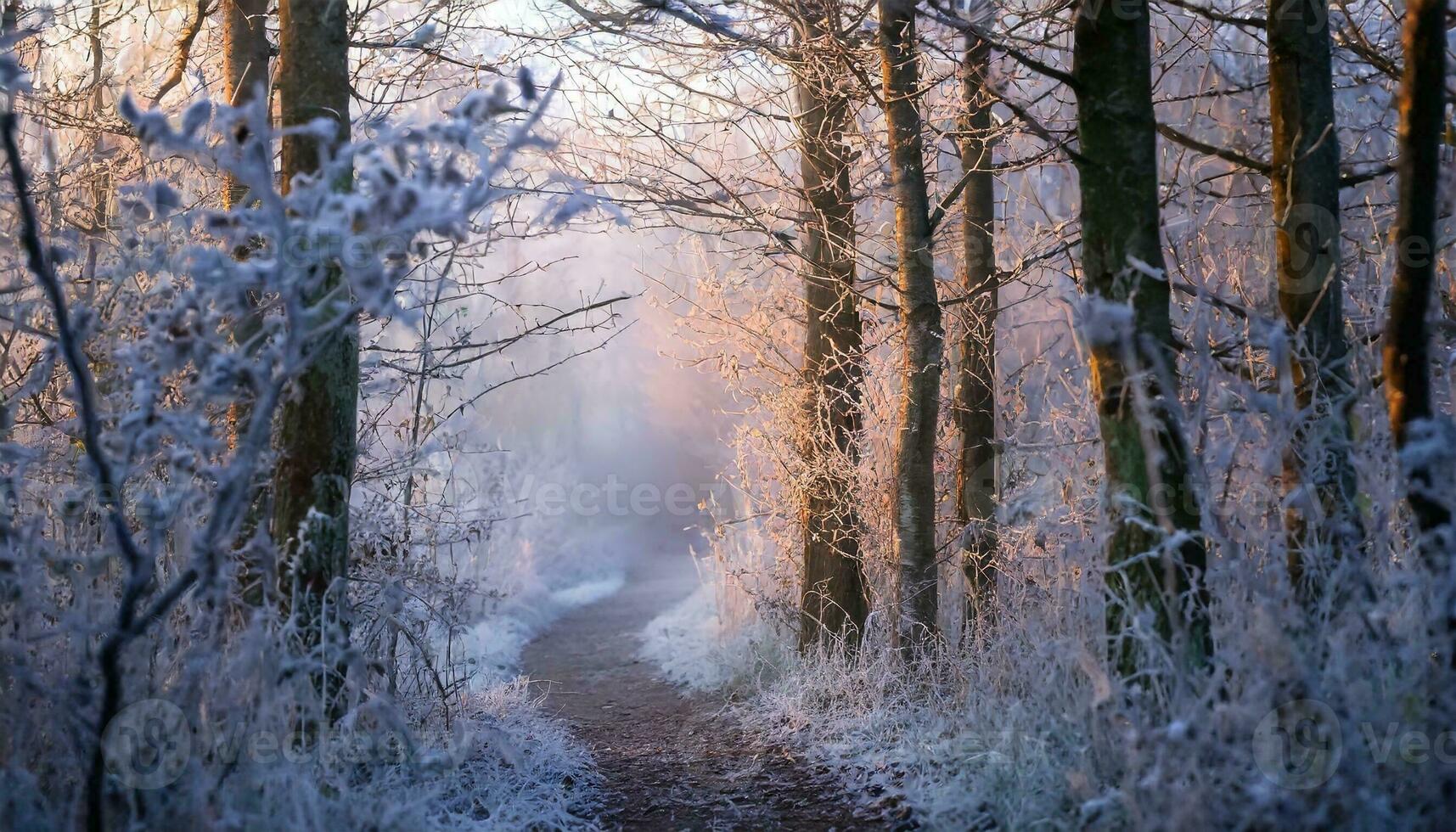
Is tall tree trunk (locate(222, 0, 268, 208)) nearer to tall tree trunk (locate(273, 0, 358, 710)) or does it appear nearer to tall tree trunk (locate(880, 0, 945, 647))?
tall tree trunk (locate(273, 0, 358, 710))

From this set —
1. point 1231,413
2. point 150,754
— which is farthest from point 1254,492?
point 150,754

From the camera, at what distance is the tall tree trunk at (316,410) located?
4082 mm

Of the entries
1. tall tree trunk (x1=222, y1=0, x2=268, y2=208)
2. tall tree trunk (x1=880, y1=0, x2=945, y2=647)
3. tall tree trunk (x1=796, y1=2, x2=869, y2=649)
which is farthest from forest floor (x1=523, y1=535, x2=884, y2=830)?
tall tree trunk (x1=222, y1=0, x2=268, y2=208)

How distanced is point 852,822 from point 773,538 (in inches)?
173

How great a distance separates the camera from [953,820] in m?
3.60

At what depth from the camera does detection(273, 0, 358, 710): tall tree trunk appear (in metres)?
4.08

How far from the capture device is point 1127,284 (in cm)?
350

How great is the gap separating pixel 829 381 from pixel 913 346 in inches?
57.8

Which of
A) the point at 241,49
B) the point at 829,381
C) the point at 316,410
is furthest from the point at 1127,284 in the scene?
the point at 241,49

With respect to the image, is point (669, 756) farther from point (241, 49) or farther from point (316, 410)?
point (241, 49)

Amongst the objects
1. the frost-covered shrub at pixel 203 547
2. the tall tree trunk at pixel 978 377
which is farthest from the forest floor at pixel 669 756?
the tall tree trunk at pixel 978 377

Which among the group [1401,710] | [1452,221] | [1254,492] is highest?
[1452,221]

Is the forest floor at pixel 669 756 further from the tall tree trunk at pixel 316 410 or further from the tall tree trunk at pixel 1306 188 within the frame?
the tall tree trunk at pixel 1306 188

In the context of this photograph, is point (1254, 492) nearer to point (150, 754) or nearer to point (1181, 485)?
point (1181, 485)
